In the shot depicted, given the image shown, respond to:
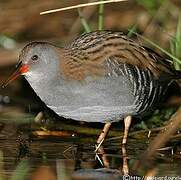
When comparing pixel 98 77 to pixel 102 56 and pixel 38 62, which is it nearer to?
pixel 102 56

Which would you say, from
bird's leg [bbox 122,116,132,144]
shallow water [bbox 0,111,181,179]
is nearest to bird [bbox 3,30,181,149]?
bird's leg [bbox 122,116,132,144]

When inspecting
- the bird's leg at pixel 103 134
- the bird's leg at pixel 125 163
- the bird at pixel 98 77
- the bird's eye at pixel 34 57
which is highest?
the bird's eye at pixel 34 57

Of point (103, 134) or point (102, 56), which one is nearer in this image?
point (102, 56)

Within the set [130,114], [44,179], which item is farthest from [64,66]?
[44,179]

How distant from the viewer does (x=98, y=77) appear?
5.66m

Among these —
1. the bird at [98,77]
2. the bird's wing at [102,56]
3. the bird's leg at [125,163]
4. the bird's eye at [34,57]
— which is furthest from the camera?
the bird's eye at [34,57]

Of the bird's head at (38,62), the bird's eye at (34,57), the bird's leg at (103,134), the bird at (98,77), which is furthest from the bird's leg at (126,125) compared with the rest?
the bird's eye at (34,57)

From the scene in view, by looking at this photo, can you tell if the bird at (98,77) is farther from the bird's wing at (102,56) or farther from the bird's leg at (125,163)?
the bird's leg at (125,163)

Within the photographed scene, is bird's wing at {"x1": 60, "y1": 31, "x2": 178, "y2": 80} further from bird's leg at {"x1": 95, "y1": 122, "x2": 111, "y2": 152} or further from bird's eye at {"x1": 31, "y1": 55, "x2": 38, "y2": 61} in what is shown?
bird's leg at {"x1": 95, "y1": 122, "x2": 111, "y2": 152}

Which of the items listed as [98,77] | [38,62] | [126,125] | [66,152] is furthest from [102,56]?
[66,152]

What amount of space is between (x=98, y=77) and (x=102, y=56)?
22cm

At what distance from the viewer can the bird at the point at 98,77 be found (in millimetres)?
5629

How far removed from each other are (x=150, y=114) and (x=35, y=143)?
3.44 feet

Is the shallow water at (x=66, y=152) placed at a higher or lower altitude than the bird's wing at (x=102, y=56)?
lower
